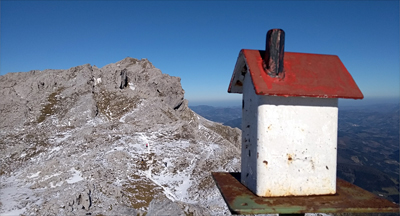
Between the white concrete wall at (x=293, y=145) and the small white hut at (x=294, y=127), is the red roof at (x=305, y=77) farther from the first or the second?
the white concrete wall at (x=293, y=145)

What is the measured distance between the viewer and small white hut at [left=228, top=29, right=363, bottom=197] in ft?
13.7

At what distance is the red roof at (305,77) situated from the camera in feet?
13.4

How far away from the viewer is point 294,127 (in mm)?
4238

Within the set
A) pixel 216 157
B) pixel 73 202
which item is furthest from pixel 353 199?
pixel 216 157

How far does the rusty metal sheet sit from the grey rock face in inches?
495

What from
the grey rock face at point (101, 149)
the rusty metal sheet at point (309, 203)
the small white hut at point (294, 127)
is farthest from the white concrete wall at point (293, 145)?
the grey rock face at point (101, 149)

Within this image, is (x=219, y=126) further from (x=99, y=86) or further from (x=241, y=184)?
(x=241, y=184)

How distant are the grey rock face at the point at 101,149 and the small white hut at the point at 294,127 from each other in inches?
503

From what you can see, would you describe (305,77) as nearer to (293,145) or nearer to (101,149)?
(293,145)

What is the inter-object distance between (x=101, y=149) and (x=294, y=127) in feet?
86.4

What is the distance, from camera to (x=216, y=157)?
Result: 2681cm

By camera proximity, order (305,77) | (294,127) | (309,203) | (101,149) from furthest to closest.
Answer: (101,149), (305,77), (294,127), (309,203)

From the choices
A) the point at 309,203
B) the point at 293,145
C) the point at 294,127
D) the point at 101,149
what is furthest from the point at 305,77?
the point at 101,149

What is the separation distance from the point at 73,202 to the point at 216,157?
15.3m
